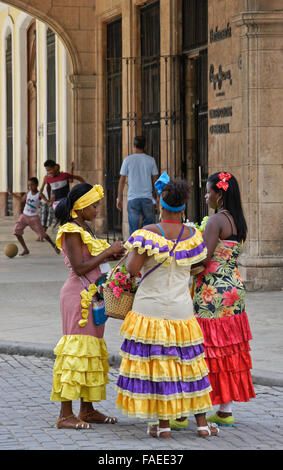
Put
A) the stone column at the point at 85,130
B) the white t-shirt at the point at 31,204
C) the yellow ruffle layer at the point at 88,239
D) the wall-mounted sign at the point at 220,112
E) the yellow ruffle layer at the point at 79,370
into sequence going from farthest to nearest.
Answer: the stone column at the point at 85,130 < the white t-shirt at the point at 31,204 < the wall-mounted sign at the point at 220,112 < the yellow ruffle layer at the point at 88,239 < the yellow ruffle layer at the point at 79,370

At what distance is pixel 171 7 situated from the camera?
21.2 meters

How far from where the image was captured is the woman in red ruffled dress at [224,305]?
863 centimetres

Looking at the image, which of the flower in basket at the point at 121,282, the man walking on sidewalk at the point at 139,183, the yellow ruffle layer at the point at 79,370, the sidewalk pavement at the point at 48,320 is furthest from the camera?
the man walking on sidewalk at the point at 139,183

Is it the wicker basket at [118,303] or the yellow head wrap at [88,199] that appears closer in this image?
the wicker basket at [118,303]

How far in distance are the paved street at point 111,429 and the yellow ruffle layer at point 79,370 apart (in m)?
0.23

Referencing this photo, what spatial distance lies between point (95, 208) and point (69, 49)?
18.4 meters

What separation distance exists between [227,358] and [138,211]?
10.9 m

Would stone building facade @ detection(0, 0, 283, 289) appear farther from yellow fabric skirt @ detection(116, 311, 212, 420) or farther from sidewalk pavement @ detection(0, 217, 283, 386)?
yellow fabric skirt @ detection(116, 311, 212, 420)

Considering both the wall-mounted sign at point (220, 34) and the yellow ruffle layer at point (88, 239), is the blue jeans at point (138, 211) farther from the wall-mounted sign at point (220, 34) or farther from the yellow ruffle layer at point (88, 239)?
the yellow ruffle layer at point (88, 239)

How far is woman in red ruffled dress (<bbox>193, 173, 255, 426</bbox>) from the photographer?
863cm

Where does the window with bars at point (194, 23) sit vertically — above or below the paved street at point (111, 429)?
above

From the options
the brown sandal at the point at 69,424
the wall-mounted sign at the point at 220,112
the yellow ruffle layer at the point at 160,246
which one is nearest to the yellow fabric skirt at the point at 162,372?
the yellow ruffle layer at the point at 160,246

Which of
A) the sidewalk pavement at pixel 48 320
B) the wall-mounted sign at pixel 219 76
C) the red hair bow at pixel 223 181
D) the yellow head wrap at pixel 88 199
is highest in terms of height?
the wall-mounted sign at pixel 219 76

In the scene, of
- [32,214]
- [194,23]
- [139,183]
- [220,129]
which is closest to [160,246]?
[220,129]
